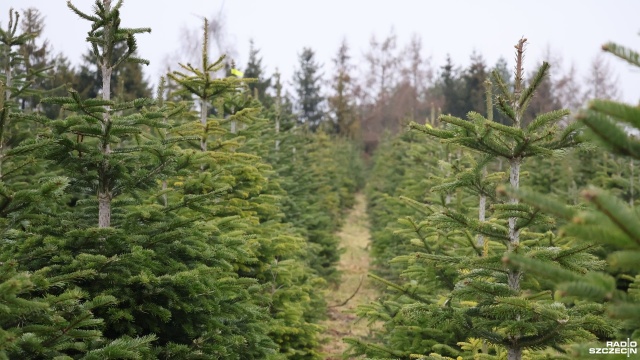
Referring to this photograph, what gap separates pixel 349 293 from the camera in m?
17.8

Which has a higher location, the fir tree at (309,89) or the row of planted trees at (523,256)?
the fir tree at (309,89)

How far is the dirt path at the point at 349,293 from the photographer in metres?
13.0

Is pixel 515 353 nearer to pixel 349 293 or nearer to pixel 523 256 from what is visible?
pixel 523 256

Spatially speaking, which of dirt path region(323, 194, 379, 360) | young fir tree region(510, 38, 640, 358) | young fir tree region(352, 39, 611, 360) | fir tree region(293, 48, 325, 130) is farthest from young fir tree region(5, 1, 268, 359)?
fir tree region(293, 48, 325, 130)

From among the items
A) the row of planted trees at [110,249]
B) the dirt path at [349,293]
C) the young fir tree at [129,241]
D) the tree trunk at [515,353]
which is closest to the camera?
Result: the row of planted trees at [110,249]

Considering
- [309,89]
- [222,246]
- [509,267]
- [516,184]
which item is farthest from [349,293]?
[309,89]

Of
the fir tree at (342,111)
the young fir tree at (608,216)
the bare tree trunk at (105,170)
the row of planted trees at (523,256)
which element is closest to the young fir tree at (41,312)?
the bare tree trunk at (105,170)

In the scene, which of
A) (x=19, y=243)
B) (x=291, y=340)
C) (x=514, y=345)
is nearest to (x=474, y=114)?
(x=514, y=345)

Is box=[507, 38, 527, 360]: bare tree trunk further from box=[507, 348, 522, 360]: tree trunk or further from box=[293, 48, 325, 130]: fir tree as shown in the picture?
box=[293, 48, 325, 130]: fir tree

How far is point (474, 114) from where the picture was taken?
3963 mm

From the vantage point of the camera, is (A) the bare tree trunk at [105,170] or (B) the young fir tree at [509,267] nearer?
(B) the young fir tree at [509,267]

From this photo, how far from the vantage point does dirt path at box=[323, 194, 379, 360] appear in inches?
511

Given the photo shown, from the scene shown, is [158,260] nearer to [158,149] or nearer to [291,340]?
[158,149]

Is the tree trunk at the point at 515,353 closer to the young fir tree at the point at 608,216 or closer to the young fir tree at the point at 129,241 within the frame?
the young fir tree at the point at 608,216
